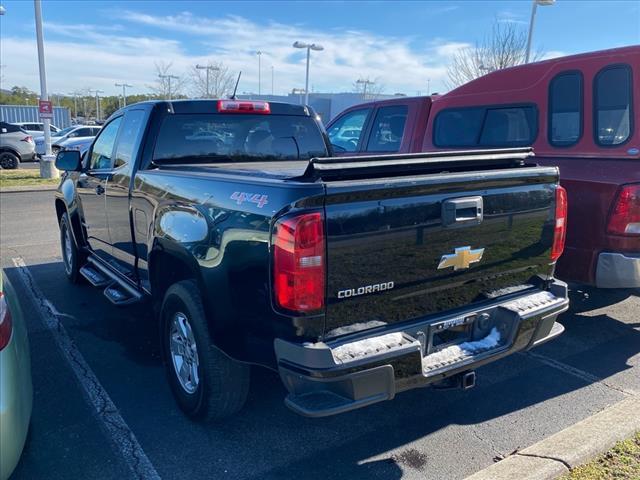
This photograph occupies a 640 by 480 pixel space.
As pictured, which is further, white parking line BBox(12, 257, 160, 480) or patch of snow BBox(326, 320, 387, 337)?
white parking line BBox(12, 257, 160, 480)

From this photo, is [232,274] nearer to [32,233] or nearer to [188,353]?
[188,353]

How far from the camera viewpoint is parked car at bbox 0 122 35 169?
62.0ft

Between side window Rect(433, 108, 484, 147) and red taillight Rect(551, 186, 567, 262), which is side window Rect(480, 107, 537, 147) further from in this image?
red taillight Rect(551, 186, 567, 262)

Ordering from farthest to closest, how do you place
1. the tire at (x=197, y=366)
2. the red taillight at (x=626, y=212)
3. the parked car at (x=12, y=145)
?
the parked car at (x=12, y=145) → the red taillight at (x=626, y=212) → the tire at (x=197, y=366)

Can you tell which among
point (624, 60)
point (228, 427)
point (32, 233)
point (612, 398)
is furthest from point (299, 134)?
point (32, 233)

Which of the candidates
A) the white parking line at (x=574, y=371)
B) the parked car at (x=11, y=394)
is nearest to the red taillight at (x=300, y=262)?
the parked car at (x=11, y=394)

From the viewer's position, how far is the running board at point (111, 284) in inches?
167

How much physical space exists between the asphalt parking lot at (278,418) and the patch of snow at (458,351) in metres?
0.62

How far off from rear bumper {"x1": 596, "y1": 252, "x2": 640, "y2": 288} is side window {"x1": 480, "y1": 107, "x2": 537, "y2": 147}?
1726 mm

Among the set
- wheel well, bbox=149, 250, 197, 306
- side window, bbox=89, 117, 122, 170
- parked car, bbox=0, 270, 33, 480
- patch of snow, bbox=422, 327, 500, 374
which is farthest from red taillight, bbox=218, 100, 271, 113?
patch of snow, bbox=422, 327, 500, 374

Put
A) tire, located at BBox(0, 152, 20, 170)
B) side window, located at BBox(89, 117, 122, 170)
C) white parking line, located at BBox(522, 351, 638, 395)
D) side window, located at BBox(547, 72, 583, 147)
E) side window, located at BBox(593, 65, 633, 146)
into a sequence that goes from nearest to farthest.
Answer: white parking line, located at BBox(522, 351, 638, 395)
side window, located at BBox(593, 65, 633, 146)
side window, located at BBox(89, 117, 122, 170)
side window, located at BBox(547, 72, 583, 147)
tire, located at BBox(0, 152, 20, 170)

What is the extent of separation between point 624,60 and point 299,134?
2.92 m

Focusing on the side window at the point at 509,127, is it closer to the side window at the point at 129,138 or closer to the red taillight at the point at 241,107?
the red taillight at the point at 241,107

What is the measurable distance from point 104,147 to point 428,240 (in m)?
3.58
